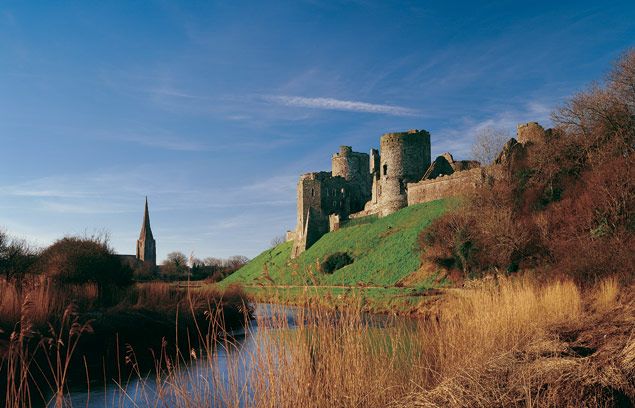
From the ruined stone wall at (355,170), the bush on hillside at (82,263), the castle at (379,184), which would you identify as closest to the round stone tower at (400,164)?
the castle at (379,184)

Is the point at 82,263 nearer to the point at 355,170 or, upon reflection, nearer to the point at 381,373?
the point at 381,373

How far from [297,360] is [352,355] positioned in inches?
28.6

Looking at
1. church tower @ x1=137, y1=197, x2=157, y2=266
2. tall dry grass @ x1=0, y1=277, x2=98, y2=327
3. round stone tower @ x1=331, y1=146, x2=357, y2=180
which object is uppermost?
round stone tower @ x1=331, y1=146, x2=357, y2=180

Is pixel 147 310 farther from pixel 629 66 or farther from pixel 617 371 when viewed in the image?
pixel 629 66

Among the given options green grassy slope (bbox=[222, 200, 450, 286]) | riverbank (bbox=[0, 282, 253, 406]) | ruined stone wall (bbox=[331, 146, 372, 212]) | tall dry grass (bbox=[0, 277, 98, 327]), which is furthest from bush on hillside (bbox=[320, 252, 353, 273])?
tall dry grass (bbox=[0, 277, 98, 327])

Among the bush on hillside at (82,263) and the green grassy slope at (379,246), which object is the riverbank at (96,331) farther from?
the green grassy slope at (379,246)

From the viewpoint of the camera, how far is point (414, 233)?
36.7 metres

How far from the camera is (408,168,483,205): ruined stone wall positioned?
38.3 m

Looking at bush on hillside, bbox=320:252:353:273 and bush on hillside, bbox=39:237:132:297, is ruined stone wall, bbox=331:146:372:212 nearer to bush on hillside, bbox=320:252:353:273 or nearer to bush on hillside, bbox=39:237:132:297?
bush on hillside, bbox=320:252:353:273

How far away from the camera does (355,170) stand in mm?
58656

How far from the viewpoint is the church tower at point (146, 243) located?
84.1 metres

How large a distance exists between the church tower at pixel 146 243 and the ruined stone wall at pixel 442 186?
175 ft

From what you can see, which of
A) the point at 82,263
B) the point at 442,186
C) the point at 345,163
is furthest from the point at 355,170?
the point at 82,263

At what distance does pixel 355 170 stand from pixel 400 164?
10.3m
